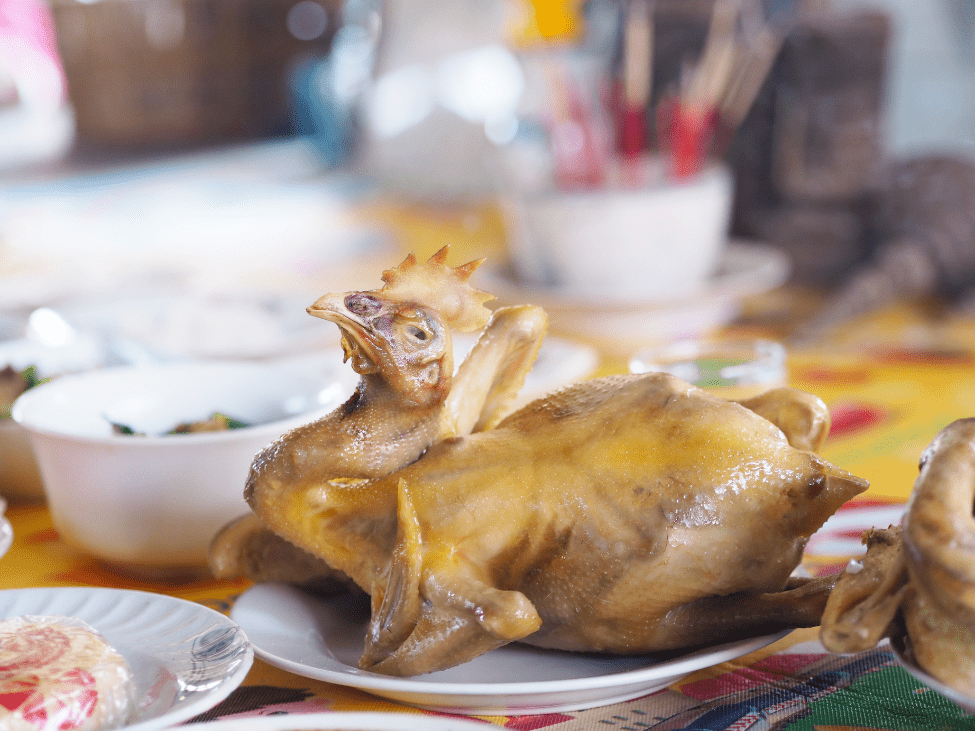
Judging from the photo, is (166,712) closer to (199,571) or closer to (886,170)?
(199,571)

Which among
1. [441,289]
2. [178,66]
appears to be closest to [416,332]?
[441,289]

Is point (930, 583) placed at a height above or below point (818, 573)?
above

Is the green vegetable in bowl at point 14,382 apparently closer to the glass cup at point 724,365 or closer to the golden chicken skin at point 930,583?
the glass cup at point 724,365

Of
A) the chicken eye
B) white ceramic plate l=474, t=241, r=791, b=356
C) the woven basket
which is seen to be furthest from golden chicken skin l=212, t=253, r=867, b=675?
the woven basket

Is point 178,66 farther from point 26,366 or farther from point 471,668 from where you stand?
point 471,668

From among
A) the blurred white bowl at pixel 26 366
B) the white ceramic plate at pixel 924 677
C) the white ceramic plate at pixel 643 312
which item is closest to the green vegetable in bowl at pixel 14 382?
the blurred white bowl at pixel 26 366

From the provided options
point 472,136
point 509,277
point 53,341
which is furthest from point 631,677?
point 472,136
